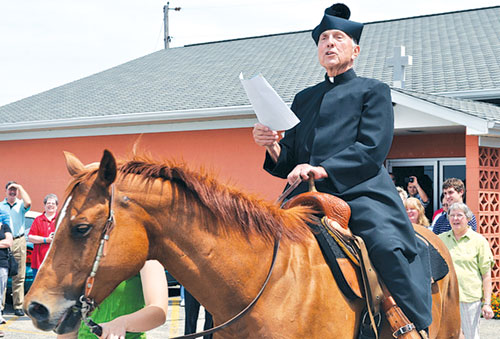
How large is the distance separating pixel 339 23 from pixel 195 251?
5.30 feet

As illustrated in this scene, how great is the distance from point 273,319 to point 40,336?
7.63m

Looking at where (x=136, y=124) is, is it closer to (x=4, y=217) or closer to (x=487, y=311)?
(x=4, y=217)

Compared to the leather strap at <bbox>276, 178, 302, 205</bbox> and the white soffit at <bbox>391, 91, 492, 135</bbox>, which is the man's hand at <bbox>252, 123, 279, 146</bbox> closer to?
the leather strap at <bbox>276, 178, 302, 205</bbox>

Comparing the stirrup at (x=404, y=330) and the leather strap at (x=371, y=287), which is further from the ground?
the leather strap at (x=371, y=287)

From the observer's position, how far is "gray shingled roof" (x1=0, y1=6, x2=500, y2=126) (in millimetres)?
15461

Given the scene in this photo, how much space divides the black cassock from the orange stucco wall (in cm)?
992

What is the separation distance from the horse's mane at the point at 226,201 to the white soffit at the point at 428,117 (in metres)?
8.86

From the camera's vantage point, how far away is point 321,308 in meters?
2.90

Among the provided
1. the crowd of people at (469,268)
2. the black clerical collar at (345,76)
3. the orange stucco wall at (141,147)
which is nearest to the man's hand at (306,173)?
the black clerical collar at (345,76)

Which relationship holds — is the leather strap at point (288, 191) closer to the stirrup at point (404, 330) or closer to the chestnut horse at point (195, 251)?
the chestnut horse at point (195, 251)

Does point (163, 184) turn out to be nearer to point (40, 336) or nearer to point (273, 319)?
point (273, 319)

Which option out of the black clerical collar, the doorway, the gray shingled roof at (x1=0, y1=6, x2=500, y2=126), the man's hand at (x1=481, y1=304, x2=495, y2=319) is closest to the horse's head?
the black clerical collar

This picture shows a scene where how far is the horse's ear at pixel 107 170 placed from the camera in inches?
98.2

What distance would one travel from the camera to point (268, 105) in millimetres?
3207
